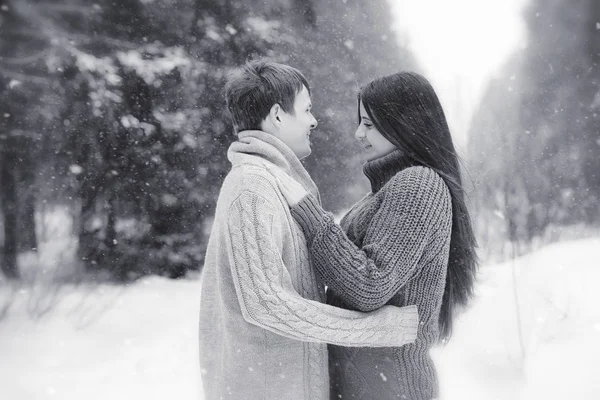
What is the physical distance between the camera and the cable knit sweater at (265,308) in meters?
1.14

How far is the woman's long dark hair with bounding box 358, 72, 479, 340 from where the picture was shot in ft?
4.56

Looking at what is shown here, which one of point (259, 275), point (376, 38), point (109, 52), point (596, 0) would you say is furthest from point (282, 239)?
point (596, 0)

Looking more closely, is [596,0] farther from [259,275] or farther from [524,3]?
[259,275]

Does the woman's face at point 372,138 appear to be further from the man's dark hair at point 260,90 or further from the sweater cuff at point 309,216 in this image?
the sweater cuff at point 309,216

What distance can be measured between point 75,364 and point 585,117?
21.0ft

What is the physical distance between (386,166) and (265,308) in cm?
62

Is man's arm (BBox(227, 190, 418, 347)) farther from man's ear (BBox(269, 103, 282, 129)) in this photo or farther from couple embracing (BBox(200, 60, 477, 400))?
man's ear (BBox(269, 103, 282, 129))

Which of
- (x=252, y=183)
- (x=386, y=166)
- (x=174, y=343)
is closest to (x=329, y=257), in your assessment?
(x=252, y=183)

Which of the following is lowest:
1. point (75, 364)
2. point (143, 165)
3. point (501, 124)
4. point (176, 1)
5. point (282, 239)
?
point (75, 364)

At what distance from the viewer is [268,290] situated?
1.13 metres

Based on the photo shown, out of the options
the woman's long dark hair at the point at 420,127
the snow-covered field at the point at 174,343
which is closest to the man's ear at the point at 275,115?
the woman's long dark hair at the point at 420,127

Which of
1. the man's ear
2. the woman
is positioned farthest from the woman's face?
the man's ear

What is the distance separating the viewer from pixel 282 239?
4.00ft

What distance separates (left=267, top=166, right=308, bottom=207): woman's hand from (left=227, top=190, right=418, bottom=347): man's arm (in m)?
0.09
